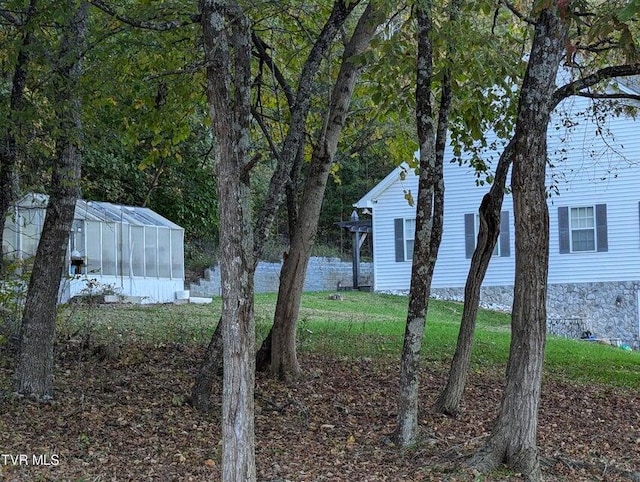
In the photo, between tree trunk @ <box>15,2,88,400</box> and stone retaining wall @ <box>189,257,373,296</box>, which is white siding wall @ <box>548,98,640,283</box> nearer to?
stone retaining wall @ <box>189,257,373,296</box>

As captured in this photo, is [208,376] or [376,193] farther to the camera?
[376,193]

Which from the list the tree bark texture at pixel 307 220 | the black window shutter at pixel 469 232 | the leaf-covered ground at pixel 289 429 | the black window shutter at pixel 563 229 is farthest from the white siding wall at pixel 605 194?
the tree bark texture at pixel 307 220

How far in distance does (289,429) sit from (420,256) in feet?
8.01

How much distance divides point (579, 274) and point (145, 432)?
60.6ft

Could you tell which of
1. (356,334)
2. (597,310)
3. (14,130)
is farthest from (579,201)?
(14,130)

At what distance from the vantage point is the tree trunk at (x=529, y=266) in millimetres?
7113

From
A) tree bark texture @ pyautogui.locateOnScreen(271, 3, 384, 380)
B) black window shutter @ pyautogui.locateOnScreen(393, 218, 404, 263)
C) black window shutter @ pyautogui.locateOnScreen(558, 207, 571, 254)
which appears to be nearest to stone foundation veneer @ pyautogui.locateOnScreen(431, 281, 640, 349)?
black window shutter @ pyautogui.locateOnScreen(558, 207, 571, 254)

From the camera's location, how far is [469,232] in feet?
83.0

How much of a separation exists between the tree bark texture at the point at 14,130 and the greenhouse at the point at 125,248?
1169cm

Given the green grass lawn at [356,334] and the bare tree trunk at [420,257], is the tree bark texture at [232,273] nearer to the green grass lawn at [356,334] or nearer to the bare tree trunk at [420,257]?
the bare tree trunk at [420,257]

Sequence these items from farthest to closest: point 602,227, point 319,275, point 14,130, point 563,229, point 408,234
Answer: point 319,275 → point 408,234 → point 563,229 → point 602,227 → point 14,130

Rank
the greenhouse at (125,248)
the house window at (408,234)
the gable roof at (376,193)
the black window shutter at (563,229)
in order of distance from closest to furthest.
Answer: the greenhouse at (125,248)
the black window shutter at (563,229)
the house window at (408,234)
the gable roof at (376,193)

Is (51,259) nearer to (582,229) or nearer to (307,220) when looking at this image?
(307,220)

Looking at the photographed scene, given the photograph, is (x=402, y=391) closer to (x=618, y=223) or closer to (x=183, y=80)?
(x=183, y=80)
